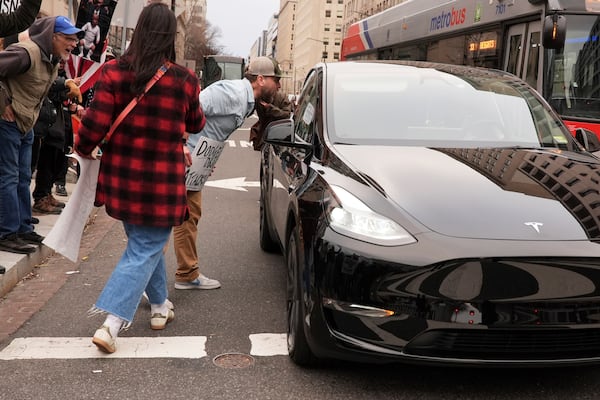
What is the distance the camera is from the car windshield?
13.6 feet

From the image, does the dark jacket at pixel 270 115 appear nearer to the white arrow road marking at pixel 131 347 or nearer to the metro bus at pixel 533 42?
the metro bus at pixel 533 42

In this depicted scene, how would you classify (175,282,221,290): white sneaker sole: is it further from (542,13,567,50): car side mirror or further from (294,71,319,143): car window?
(542,13,567,50): car side mirror

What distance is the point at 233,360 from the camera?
12.3 feet

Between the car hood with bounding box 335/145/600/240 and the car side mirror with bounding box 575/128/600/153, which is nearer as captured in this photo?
the car hood with bounding box 335/145/600/240

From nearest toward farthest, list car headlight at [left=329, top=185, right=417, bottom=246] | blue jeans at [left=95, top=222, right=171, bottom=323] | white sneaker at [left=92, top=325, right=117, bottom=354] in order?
car headlight at [left=329, top=185, right=417, bottom=246] < white sneaker at [left=92, top=325, right=117, bottom=354] < blue jeans at [left=95, top=222, right=171, bottom=323]

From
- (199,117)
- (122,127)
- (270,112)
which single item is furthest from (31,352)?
(270,112)

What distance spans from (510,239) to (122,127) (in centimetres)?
206

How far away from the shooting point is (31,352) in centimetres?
378

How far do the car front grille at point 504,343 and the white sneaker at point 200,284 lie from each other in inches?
96.3

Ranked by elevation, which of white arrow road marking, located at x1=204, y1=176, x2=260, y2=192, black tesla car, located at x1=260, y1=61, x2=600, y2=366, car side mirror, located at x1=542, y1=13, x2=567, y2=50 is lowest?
white arrow road marking, located at x1=204, y1=176, x2=260, y2=192

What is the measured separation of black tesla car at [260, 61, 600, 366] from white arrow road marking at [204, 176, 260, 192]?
6.76 meters

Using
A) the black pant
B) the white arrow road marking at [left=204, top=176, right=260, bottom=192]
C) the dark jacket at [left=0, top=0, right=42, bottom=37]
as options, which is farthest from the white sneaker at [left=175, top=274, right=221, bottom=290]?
the white arrow road marking at [left=204, top=176, right=260, bottom=192]

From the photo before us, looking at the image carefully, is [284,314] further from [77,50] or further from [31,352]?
[77,50]

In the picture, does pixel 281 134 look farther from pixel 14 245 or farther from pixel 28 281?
pixel 14 245
